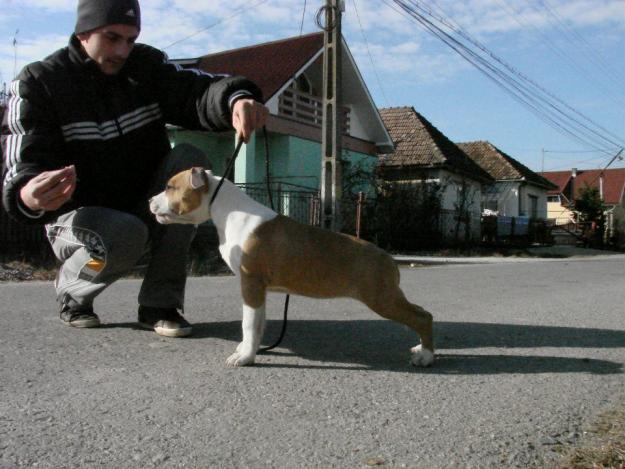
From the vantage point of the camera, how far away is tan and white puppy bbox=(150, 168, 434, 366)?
3320 millimetres

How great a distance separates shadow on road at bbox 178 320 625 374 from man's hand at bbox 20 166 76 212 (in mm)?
1219

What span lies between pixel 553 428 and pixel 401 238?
19098 millimetres

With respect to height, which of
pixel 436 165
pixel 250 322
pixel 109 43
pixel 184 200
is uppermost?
pixel 436 165

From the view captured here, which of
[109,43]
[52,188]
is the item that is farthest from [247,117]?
[52,188]

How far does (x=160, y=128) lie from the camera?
4.31 meters

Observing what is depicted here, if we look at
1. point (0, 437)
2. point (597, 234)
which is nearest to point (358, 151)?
point (597, 234)

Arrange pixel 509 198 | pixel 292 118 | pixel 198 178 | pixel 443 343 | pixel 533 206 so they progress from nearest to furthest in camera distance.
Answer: pixel 198 178, pixel 443 343, pixel 292 118, pixel 509 198, pixel 533 206

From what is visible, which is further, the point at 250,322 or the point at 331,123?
the point at 331,123

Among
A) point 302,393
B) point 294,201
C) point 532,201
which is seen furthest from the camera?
point 532,201

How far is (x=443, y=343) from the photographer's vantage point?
4043mm

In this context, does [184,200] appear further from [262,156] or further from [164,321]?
[262,156]

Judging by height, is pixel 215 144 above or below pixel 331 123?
above

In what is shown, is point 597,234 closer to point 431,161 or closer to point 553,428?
point 431,161

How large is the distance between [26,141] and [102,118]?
1.57 feet
